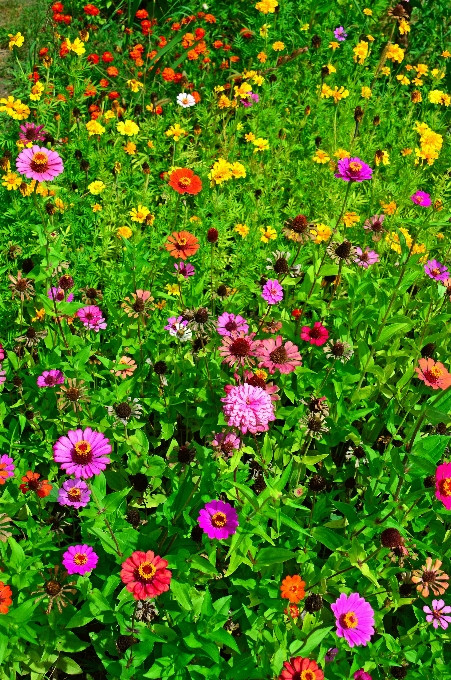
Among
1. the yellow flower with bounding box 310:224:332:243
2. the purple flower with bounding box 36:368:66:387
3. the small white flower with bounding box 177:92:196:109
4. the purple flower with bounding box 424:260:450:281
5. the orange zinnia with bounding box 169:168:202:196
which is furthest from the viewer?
the small white flower with bounding box 177:92:196:109

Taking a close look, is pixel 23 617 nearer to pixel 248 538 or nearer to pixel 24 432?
pixel 248 538

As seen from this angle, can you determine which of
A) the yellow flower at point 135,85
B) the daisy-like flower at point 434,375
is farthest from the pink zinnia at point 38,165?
the yellow flower at point 135,85

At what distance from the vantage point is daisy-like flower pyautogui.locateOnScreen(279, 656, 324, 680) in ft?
5.56

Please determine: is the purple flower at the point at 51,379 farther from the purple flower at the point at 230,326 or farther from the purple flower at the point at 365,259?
the purple flower at the point at 365,259

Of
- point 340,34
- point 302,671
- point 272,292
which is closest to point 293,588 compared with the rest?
point 302,671

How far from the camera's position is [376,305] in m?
3.00

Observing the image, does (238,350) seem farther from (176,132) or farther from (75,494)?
(176,132)

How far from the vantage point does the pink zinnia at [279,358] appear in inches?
94.7

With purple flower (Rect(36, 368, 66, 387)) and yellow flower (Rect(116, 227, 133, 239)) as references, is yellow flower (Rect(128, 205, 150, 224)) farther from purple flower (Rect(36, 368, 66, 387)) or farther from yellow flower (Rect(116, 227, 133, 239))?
purple flower (Rect(36, 368, 66, 387))

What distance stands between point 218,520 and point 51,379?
3.36ft

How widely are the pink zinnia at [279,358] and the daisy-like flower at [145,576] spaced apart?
3.04ft

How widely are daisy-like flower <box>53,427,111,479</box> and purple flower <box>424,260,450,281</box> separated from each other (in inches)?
77.7

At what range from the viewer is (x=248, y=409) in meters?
1.91

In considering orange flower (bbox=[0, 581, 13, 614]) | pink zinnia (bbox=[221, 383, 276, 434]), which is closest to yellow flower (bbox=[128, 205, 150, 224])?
pink zinnia (bbox=[221, 383, 276, 434])
